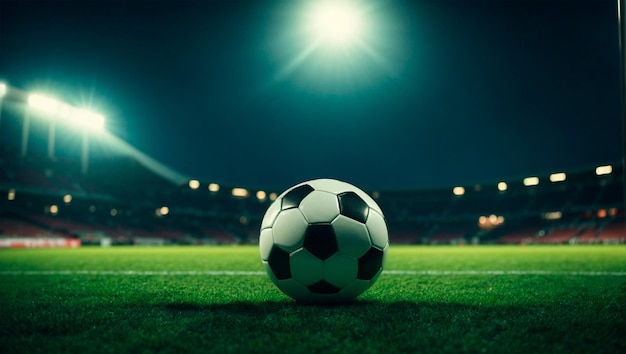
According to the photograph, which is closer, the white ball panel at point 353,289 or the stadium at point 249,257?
the stadium at point 249,257

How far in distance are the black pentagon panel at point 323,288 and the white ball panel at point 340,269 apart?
0.03m

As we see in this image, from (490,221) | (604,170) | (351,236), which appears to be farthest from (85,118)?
(604,170)

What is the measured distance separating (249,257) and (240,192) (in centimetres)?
4711

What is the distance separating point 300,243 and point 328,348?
1.22m

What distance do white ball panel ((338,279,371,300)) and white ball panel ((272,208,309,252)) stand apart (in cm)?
53

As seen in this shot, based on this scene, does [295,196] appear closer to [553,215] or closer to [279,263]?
[279,263]

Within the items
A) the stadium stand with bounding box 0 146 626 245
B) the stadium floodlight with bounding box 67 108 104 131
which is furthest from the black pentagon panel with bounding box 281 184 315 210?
the stadium floodlight with bounding box 67 108 104 131

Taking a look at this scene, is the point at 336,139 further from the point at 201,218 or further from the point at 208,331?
the point at 208,331

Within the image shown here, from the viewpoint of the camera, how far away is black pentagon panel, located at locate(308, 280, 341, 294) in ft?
10.7

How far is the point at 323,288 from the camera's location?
330 centimetres

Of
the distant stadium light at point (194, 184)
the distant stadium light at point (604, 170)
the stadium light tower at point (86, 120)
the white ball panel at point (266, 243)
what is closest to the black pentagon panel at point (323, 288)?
the white ball panel at point (266, 243)

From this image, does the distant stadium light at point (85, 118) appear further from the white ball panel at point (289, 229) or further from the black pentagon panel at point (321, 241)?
the black pentagon panel at point (321, 241)

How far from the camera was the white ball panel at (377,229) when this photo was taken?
3.45 meters

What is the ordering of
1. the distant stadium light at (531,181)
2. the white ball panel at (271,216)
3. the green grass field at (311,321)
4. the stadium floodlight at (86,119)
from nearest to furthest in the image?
the green grass field at (311,321)
the white ball panel at (271,216)
the stadium floodlight at (86,119)
the distant stadium light at (531,181)
